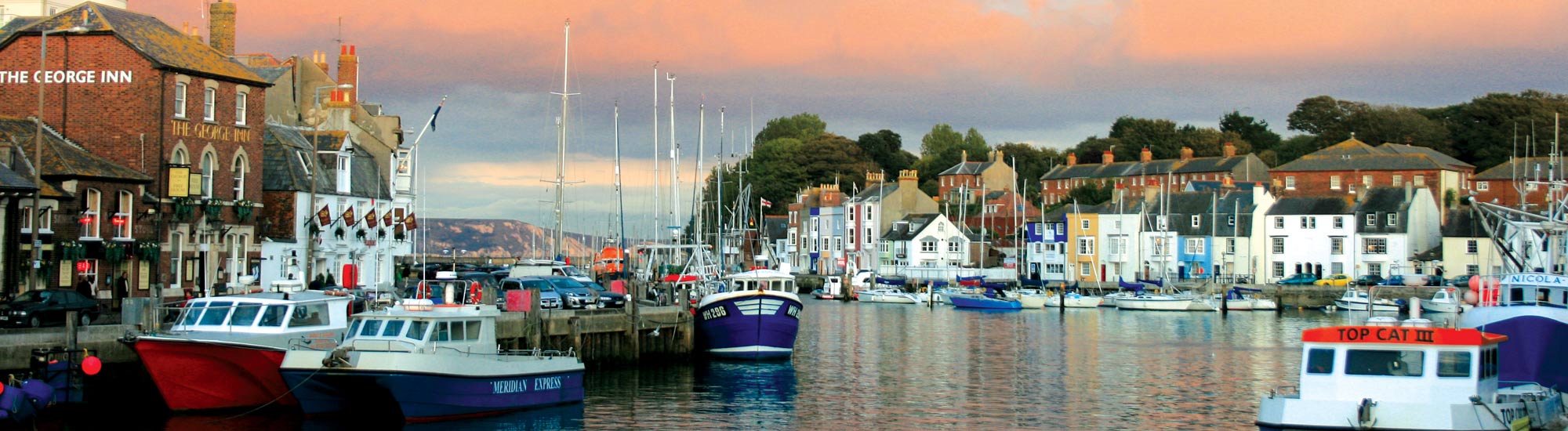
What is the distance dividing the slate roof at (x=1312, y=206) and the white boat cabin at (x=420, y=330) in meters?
88.2

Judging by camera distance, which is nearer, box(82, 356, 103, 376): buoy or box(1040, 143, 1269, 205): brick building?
box(82, 356, 103, 376): buoy

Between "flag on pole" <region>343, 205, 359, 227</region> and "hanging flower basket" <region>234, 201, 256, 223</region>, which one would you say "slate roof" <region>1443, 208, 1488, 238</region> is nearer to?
"flag on pole" <region>343, 205, 359, 227</region>

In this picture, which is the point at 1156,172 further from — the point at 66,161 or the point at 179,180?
the point at 66,161

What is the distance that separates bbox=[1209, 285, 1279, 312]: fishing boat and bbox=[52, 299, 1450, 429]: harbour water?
21.2 metres

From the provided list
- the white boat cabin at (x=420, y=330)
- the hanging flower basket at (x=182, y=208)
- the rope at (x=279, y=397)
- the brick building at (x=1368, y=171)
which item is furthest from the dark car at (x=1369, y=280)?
the rope at (x=279, y=397)

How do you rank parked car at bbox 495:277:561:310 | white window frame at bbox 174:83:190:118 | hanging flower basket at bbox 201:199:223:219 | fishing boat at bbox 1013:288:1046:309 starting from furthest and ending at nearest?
fishing boat at bbox 1013:288:1046:309 → parked car at bbox 495:277:561:310 → hanging flower basket at bbox 201:199:223:219 → white window frame at bbox 174:83:190:118

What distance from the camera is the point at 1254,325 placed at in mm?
77625

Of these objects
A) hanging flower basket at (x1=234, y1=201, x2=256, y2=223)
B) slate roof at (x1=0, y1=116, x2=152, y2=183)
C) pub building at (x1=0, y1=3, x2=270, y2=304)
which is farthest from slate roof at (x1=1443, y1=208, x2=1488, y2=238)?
slate roof at (x1=0, y1=116, x2=152, y2=183)

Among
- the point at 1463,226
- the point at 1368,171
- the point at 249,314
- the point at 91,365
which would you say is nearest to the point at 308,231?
the point at 249,314

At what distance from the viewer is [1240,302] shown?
305 feet

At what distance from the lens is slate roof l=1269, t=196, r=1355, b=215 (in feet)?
354

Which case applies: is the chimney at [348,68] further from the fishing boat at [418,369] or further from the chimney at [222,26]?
the fishing boat at [418,369]

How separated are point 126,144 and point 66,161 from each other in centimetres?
280

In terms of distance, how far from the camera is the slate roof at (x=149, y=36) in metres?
45.2
